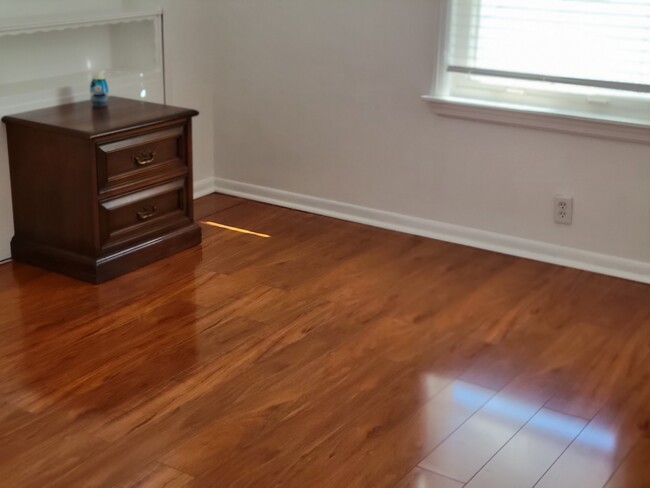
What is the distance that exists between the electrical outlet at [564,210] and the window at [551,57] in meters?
0.35

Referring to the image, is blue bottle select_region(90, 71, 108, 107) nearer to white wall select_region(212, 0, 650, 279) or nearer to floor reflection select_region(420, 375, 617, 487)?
white wall select_region(212, 0, 650, 279)

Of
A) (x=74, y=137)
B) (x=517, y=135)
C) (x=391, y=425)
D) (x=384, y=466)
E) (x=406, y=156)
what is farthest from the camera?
(x=406, y=156)

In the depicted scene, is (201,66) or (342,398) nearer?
(342,398)

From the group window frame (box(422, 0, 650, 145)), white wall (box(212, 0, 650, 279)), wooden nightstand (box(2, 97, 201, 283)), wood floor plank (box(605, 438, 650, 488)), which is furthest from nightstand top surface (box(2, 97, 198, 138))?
wood floor plank (box(605, 438, 650, 488))

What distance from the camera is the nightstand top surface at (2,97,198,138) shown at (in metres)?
3.35

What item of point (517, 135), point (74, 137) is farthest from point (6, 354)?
point (517, 135)

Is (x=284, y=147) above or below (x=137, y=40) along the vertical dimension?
below

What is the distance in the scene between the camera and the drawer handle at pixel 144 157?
3.50 metres

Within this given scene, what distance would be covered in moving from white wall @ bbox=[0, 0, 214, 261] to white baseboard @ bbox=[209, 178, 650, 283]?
0.18 metres

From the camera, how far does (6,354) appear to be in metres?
2.86

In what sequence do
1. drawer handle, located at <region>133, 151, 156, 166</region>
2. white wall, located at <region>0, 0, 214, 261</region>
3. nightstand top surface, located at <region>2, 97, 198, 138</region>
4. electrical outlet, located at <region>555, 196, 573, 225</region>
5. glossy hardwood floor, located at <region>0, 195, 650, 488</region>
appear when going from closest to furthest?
1. glossy hardwood floor, located at <region>0, 195, 650, 488</region>
2. nightstand top surface, located at <region>2, 97, 198, 138</region>
3. drawer handle, located at <region>133, 151, 156, 166</region>
4. electrical outlet, located at <region>555, 196, 573, 225</region>
5. white wall, located at <region>0, 0, 214, 261</region>

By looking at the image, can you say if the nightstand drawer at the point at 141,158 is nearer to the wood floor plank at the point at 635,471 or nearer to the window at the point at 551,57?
the window at the point at 551,57

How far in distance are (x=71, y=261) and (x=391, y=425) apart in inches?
60.2

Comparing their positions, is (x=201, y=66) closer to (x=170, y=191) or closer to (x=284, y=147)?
(x=284, y=147)
